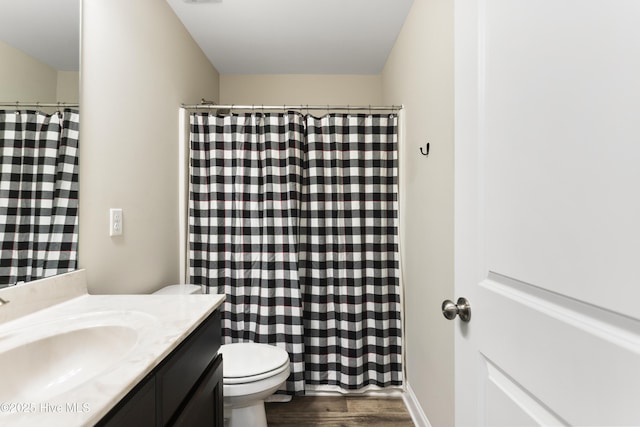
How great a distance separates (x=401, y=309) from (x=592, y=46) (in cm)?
186

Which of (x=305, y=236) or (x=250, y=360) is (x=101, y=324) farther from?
(x=305, y=236)

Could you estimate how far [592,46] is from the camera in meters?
0.45

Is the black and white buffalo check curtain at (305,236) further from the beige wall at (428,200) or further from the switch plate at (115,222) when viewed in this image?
the switch plate at (115,222)

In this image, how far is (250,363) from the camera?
157 centimetres

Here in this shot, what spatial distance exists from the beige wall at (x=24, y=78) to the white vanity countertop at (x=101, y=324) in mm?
585

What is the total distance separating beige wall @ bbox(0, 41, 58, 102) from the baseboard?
7.05ft

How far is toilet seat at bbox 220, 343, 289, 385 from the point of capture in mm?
1466

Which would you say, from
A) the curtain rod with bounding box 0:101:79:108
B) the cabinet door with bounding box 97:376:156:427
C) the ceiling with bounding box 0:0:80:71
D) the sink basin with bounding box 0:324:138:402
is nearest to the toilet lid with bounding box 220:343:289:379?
the sink basin with bounding box 0:324:138:402

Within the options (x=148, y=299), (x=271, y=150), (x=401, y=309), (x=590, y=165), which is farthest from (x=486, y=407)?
(x=271, y=150)

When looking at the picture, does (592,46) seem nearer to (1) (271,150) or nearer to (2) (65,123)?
(2) (65,123)

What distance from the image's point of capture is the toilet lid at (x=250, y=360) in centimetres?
149

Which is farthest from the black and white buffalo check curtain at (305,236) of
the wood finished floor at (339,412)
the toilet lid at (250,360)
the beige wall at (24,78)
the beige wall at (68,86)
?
the beige wall at (24,78)

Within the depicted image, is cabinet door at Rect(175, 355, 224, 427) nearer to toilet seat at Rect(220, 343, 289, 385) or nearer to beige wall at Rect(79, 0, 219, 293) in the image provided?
toilet seat at Rect(220, 343, 289, 385)

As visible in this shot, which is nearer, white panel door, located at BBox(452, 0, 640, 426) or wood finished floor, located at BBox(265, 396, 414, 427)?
white panel door, located at BBox(452, 0, 640, 426)
